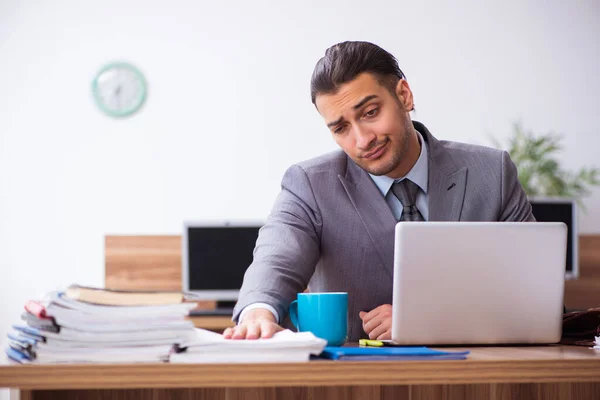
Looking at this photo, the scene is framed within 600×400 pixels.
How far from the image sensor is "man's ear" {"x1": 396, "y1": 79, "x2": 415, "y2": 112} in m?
2.05

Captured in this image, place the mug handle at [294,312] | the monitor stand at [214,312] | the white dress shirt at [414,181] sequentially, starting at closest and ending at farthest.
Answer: the mug handle at [294,312] < the white dress shirt at [414,181] < the monitor stand at [214,312]

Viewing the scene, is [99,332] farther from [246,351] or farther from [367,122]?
[367,122]

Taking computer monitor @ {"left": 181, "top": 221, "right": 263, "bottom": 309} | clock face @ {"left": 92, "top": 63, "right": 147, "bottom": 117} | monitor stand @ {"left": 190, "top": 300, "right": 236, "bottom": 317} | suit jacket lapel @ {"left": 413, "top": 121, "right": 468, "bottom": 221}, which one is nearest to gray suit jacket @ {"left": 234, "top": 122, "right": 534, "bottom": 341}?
suit jacket lapel @ {"left": 413, "top": 121, "right": 468, "bottom": 221}

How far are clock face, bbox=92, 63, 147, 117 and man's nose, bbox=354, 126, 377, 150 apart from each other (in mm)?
2849

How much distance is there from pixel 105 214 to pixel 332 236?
2.75m

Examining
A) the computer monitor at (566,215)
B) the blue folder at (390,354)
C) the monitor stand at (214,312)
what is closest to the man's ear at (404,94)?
the blue folder at (390,354)

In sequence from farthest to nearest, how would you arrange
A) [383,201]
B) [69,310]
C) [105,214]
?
1. [105,214]
2. [383,201]
3. [69,310]

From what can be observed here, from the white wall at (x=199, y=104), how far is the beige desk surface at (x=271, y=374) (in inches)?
135

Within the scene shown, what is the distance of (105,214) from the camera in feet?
14.8

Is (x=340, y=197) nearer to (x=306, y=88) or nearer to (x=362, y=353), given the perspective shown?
(x=362, y=353)

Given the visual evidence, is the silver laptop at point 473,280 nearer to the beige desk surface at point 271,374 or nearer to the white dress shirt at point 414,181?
the beige desk surface at point 271,374

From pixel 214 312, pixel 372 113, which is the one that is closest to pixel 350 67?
pixel 372 113

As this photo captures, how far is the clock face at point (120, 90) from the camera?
14.9 ft

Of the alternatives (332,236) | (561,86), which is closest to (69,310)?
(332,236)
